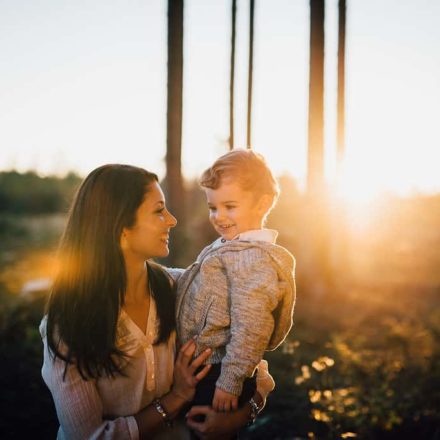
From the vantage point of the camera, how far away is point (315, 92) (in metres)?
5.95

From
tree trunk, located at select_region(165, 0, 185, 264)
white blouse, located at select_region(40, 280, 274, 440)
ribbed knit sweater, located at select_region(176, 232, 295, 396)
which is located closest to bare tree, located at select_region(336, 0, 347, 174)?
tree trunk, located at select_region(165, 0, 185, 264)

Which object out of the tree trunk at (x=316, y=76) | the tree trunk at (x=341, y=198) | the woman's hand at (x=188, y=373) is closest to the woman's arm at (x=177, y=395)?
the woman's hand at (x=188, y=373)

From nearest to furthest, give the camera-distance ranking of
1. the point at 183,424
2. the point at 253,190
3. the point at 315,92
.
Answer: the point at 183,424 < the point at 253,190 < the point at 315,92

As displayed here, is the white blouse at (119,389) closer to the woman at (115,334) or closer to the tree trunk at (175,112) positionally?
the woman at (115,334)

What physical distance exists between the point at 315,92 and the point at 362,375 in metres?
3.48

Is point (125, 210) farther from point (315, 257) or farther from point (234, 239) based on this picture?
point (315, 257)

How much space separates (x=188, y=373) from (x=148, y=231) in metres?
0.63

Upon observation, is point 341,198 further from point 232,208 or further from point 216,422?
point 216,422

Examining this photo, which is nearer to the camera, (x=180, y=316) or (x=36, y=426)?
(x=180, y=316)

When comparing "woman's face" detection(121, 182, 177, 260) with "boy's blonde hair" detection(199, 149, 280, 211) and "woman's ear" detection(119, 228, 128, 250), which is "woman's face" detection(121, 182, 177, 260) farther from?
"boy's blonde hair" detection(199, 149, 280, 211)

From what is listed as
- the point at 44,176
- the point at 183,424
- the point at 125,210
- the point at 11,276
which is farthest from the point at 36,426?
the point at 44,176

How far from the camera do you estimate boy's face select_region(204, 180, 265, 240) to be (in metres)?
2.19

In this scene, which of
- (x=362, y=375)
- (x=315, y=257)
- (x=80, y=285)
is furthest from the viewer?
(x=315, y=257)

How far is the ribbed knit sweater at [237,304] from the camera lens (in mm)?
1854
